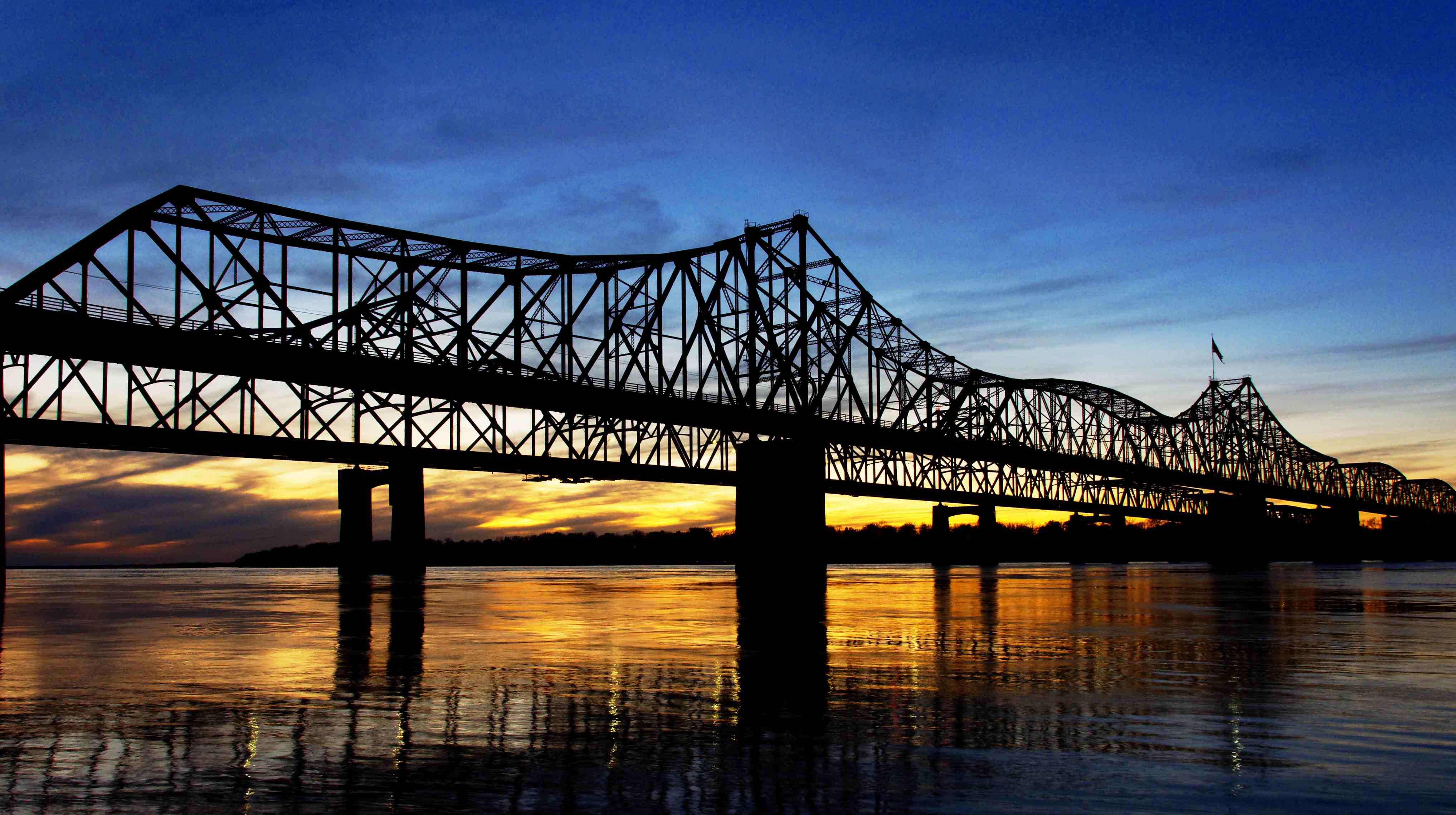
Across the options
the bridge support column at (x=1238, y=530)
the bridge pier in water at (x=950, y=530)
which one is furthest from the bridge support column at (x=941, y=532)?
the bridge support column at (x=1238, y=530)

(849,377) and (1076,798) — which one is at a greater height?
(849,377)

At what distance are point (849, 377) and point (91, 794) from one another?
85813 millimetres

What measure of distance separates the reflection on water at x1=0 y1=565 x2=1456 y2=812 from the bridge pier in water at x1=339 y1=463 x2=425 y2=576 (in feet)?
156

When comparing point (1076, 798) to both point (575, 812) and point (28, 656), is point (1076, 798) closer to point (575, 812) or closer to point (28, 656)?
point (575, 812)

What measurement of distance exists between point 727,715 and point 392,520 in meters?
67.8

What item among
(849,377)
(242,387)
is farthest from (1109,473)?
(242,387)

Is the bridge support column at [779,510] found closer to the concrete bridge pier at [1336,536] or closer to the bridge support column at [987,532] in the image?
the bridge support column at [987,532]

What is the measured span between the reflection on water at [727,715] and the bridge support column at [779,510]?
41.1 m

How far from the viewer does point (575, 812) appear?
803 centimetres

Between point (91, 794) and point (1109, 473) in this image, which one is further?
point (1109, 473)

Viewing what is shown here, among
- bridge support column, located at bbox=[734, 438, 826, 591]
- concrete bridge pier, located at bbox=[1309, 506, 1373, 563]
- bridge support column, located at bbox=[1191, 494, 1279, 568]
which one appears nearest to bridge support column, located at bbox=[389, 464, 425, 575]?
bridge support column, located at bbox=[734, 438, 826, 591]

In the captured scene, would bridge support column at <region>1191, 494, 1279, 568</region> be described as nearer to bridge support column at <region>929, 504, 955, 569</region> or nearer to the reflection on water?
bridge support column at <region>929, 504, 955, 569</region>

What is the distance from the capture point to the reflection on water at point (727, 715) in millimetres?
8633

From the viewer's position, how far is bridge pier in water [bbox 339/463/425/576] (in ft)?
250
